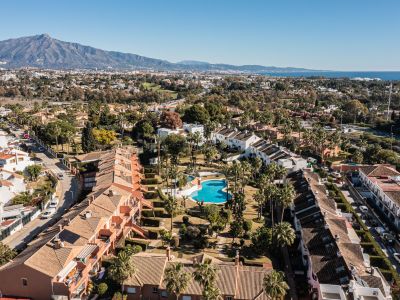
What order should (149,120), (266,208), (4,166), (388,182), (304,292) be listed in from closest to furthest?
1. (304,292)
2. (266,208)
3. (388,182)
4. (4,166)
5. (149,120)

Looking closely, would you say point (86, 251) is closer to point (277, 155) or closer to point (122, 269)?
point (122, 269)

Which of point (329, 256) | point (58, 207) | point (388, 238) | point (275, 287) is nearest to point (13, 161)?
point (58, 207)

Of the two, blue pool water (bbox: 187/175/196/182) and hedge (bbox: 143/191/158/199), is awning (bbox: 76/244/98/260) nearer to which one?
hedge (bbox: 143/191/158/199)

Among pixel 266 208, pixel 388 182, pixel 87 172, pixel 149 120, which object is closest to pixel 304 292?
pixel 266 208

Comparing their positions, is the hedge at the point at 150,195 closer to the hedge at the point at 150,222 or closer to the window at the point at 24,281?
the hedge at the point at 150,222

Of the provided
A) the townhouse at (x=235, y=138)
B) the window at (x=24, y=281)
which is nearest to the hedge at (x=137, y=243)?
the window at (x=24, y=281)

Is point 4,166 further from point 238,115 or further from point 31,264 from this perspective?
point 238,115
